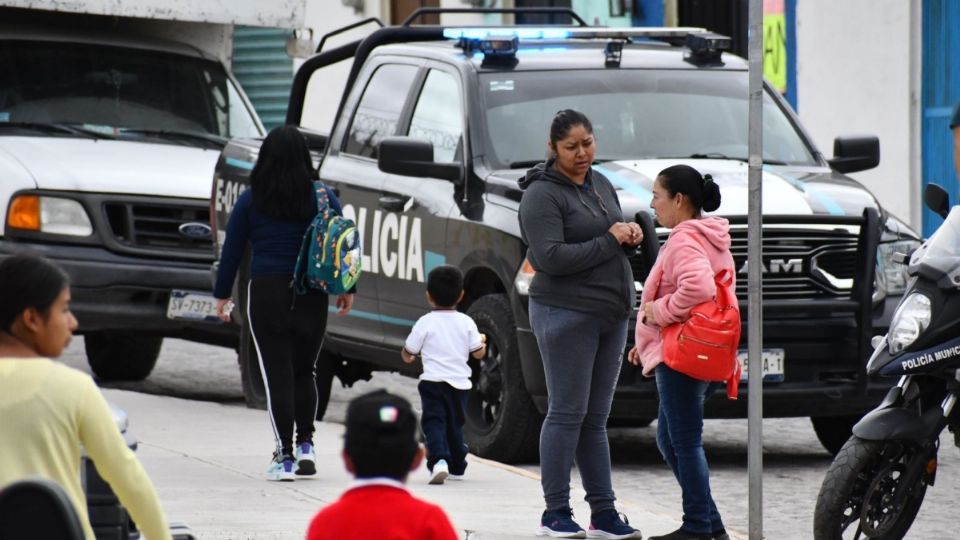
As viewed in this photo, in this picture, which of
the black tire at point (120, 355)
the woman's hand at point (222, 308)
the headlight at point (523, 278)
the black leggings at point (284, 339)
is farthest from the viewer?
the black tire at point (120, 355)

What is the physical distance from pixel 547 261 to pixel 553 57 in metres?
3.61

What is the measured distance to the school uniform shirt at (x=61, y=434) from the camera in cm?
420

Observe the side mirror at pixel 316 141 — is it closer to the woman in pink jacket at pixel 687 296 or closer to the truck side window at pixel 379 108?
the truck side window at pixel 379 108

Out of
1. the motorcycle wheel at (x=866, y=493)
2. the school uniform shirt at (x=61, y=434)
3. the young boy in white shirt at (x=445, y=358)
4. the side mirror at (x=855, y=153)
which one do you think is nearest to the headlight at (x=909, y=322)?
the motorcycle wheel at (x=866, y=493)

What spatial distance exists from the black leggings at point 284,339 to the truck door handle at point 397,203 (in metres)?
1.70

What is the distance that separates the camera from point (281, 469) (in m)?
9.13

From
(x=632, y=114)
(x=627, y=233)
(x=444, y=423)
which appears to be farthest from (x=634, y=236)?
(x=632, y=114)

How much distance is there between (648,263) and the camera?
26.3ft

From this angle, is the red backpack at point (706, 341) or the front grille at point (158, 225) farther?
the front grille at point (158, 225)

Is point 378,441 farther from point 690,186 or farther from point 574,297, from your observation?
point 690,186

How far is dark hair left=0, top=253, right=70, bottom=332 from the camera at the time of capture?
168 inches

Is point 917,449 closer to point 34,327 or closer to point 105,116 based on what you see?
point 34,327

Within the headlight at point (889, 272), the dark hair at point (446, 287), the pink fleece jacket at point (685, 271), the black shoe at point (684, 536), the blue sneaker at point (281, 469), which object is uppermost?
the pink fleece jacket at point (685, 271)

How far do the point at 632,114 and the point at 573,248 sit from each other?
3.30 meters
